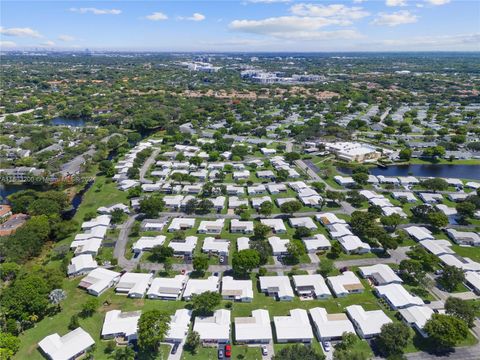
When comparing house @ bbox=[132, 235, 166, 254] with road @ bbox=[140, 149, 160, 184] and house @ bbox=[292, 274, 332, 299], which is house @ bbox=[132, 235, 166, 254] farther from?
road @ bbox=[140, 149, 160, 184]

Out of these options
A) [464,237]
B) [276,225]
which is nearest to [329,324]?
[276,225]

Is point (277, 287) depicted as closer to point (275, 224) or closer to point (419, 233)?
point (275, 224)

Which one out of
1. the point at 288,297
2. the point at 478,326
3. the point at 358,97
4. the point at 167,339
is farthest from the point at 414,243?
the point at 358,97

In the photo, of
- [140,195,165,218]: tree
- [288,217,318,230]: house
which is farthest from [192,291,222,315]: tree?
[140,195,165,218]: tree

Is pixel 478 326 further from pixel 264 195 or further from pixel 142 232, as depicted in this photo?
pixel 142 232

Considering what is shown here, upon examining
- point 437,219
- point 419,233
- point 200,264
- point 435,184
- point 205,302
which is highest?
point 435,184

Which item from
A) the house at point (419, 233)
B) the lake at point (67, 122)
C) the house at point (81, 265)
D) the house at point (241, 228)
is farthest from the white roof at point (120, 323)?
the lake at point (67, 122)

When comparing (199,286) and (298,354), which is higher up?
(298,354)
